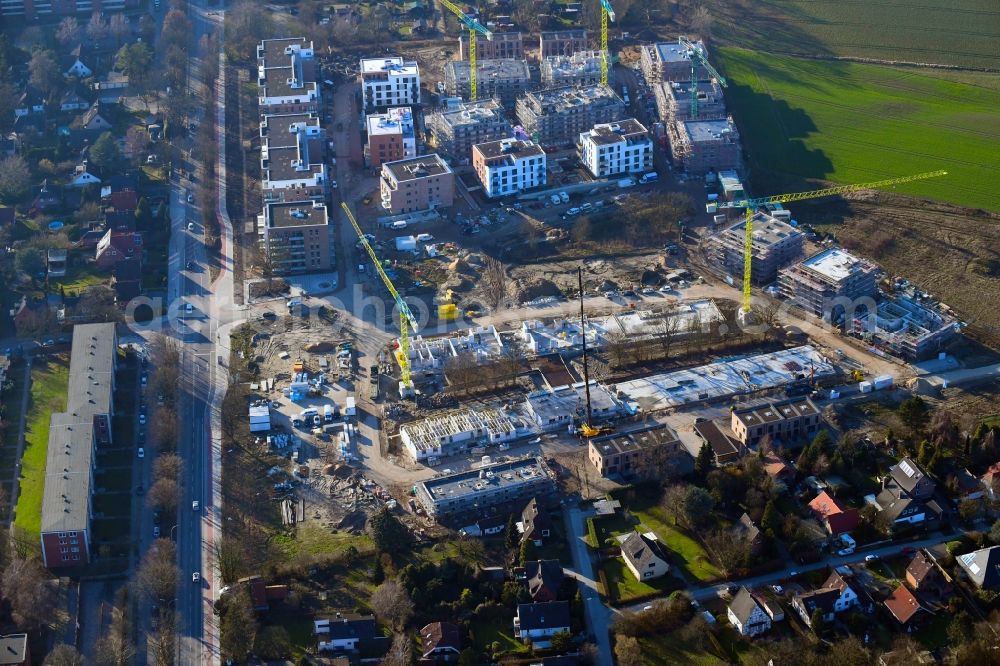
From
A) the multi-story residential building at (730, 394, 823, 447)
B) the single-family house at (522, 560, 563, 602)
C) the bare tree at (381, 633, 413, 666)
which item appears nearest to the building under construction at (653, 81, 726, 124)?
the multi-story residential building at (730, 394, 823, 447)

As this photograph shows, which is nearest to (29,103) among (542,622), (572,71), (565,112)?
(565,112)

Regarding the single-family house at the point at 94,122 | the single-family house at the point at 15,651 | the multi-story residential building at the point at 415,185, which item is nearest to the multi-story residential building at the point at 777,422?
the multi-story residential building at the point at 415,185

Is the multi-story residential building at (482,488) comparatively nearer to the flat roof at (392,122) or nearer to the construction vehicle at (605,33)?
the flat roof at (392,122)

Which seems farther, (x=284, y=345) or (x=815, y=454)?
(x=284, y=345)

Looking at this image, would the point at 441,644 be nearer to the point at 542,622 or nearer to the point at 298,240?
the point at 542,622

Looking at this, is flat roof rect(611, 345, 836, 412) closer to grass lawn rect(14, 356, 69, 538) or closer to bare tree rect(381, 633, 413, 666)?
bare tree rect(381, 633, 413, 666)

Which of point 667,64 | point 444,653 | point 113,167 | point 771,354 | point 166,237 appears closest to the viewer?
point 444,653

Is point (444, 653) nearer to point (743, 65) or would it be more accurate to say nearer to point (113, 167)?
point (113, 167)

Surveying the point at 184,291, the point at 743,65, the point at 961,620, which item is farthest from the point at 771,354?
the point at 743,65
